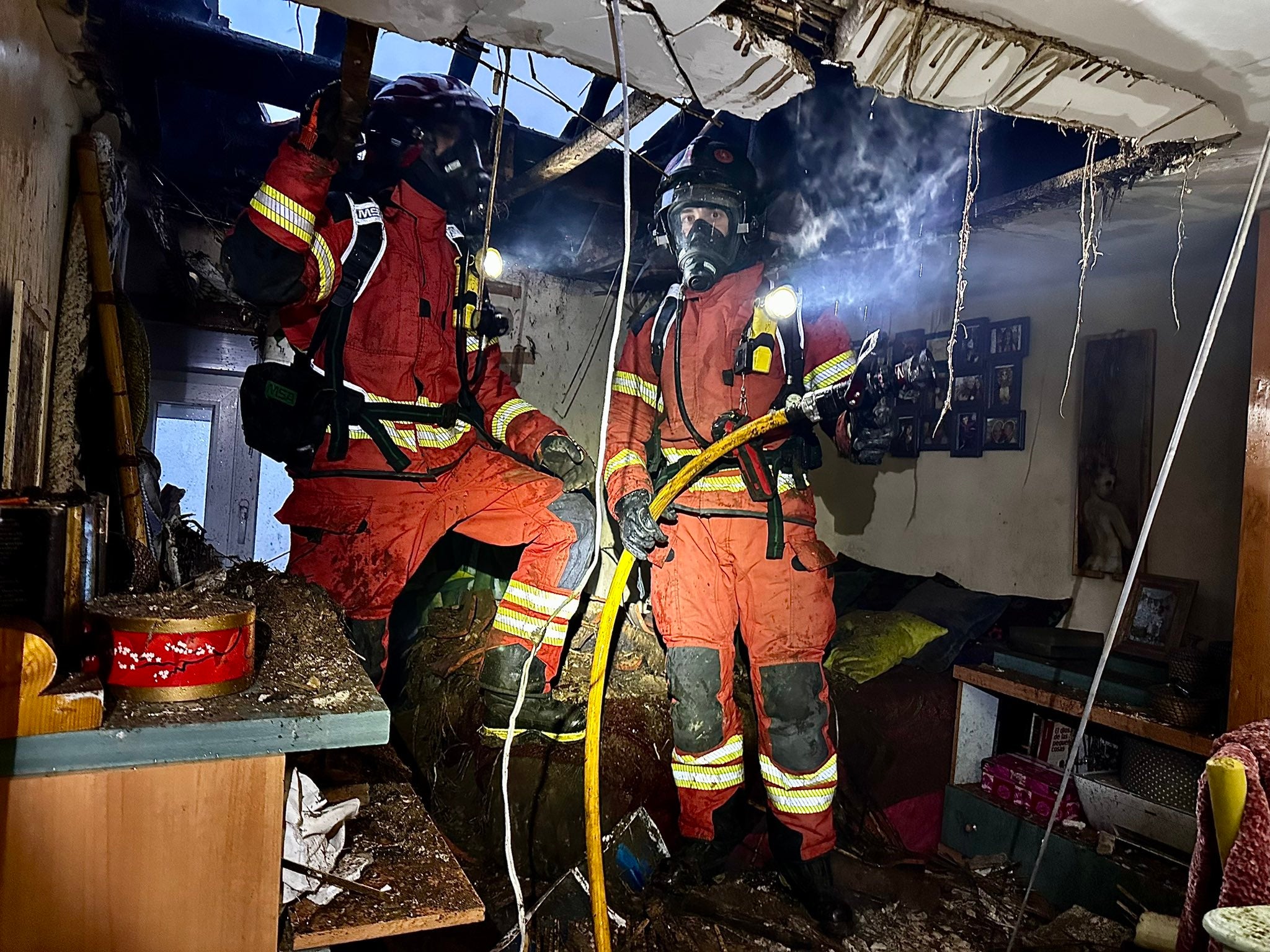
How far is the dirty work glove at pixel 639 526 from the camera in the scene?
2.78m

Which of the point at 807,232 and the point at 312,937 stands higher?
the point at 807,232

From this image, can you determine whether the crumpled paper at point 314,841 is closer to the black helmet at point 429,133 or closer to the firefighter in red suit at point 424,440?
the firefighter in red suit at point 424,440

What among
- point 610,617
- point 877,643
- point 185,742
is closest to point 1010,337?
point 877,643

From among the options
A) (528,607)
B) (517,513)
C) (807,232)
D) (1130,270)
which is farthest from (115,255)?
(1130,270)

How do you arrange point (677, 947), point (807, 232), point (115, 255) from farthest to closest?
point (807, 232), point (115, 255), point (677, 947)

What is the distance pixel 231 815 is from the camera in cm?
108

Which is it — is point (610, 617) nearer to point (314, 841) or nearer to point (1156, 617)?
Result: point (314, 841)

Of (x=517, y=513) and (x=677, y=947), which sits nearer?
(x=677, y=947)

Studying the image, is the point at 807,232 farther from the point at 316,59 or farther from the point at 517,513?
the point at 316,59

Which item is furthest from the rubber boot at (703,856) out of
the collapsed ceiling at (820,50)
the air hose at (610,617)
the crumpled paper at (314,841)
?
the collapsed ceiling at (820,50)

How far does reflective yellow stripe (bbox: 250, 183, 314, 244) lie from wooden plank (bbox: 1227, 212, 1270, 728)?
9.98ft

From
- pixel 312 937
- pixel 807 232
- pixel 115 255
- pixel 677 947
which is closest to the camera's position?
pixel 312 937

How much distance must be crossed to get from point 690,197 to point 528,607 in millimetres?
1744

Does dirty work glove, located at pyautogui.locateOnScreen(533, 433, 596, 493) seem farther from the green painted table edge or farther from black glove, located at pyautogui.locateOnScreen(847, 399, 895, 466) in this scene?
the green painted table edge
